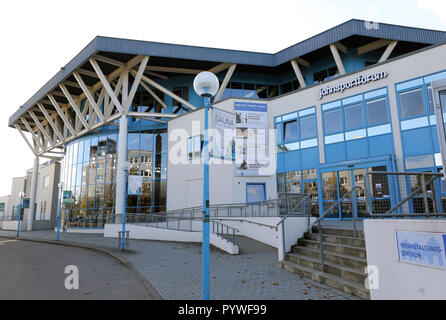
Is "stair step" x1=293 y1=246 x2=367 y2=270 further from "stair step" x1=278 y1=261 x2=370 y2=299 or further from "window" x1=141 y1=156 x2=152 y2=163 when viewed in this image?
"window" x1=141 y1=156 x2=152 y2=163

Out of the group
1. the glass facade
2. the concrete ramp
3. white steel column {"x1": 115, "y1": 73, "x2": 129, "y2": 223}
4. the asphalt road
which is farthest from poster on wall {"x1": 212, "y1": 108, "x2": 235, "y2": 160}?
the glass facade

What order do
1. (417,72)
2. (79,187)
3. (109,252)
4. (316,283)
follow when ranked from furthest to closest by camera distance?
(79,187) → (417,72) → (109,252) → (316,283)

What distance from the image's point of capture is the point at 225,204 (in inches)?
784

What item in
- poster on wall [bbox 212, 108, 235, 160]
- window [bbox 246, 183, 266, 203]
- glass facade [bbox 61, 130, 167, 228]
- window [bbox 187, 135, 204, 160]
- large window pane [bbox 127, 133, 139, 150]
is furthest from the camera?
large window pane [bbox 127, 133, 139, 150]

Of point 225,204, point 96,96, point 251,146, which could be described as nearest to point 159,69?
point 96,96

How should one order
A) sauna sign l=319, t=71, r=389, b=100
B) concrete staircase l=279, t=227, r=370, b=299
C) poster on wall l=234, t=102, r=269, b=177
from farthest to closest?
poster on wall l=234, t=102, r=269, b=177
sauna sign l=319, t=71, r=389, b=100
concrete staircase l=279, t=227, r=370, b=299

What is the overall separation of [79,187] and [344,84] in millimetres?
25885

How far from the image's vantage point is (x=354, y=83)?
1766 cm

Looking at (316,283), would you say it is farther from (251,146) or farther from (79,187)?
(79,187)

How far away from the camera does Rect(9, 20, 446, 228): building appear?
15.9 metres

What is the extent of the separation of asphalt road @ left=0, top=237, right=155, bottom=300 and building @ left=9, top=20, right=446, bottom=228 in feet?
18.6

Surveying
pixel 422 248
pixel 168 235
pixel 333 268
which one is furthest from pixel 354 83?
pixel 422 248

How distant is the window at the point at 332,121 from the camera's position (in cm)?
1825

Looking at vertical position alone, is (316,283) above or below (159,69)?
below
